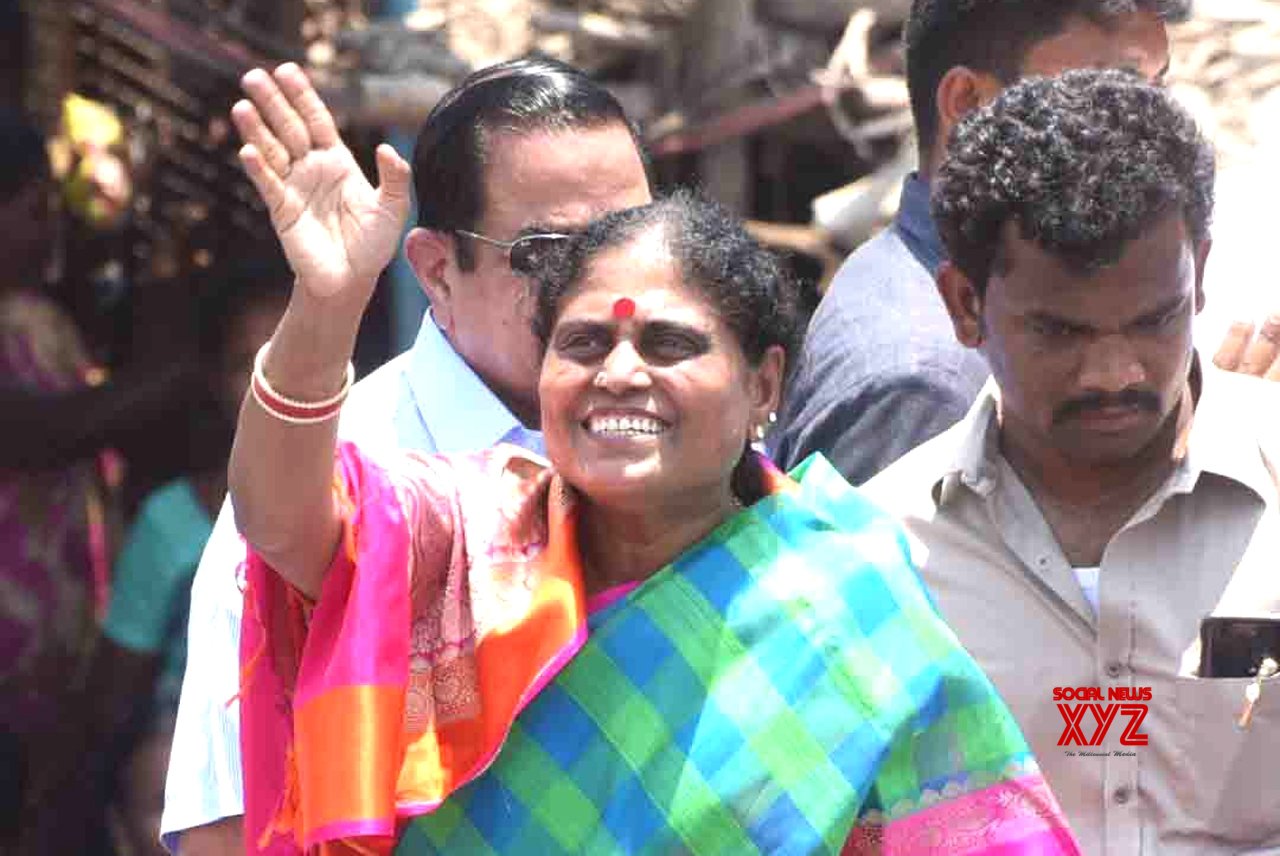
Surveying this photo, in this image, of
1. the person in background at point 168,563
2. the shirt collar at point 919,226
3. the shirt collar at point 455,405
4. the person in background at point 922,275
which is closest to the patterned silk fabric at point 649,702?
the shirt collar at point 455,405

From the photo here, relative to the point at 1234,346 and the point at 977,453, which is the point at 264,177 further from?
the point at 1234,346

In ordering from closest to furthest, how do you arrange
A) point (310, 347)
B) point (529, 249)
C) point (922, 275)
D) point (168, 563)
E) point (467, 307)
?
1. point (310, 347)
2. point (529, 249)
3. point (467, 307)
4. point (922, 275)
5. point (168, 563)

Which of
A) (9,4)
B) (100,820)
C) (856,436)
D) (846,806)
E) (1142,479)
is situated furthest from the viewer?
(9,4)

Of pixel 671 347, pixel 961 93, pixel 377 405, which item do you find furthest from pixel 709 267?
pixel 961 93

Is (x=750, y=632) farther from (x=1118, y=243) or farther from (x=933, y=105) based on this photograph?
(x=933, y=105)

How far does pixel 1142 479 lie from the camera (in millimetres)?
4074

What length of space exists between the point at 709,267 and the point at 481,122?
796 mm

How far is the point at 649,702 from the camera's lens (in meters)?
3.78

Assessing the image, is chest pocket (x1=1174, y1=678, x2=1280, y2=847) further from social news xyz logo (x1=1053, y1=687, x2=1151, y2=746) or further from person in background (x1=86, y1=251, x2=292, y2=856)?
person in background (x1=86, y1=251, x2=292, y2=856)

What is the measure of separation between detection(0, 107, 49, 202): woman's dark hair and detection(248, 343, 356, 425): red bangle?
321 centimetres

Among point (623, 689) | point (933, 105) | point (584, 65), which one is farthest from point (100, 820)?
point (623, 689)

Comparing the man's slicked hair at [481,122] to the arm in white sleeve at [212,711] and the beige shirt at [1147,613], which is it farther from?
the beige shirt at [1147,613]

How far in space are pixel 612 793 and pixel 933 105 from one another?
4.98ft

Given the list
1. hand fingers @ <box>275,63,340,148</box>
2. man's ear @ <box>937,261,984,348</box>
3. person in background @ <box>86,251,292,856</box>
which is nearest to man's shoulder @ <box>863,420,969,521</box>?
man's ear @ <box>937,261,984,348</box>
